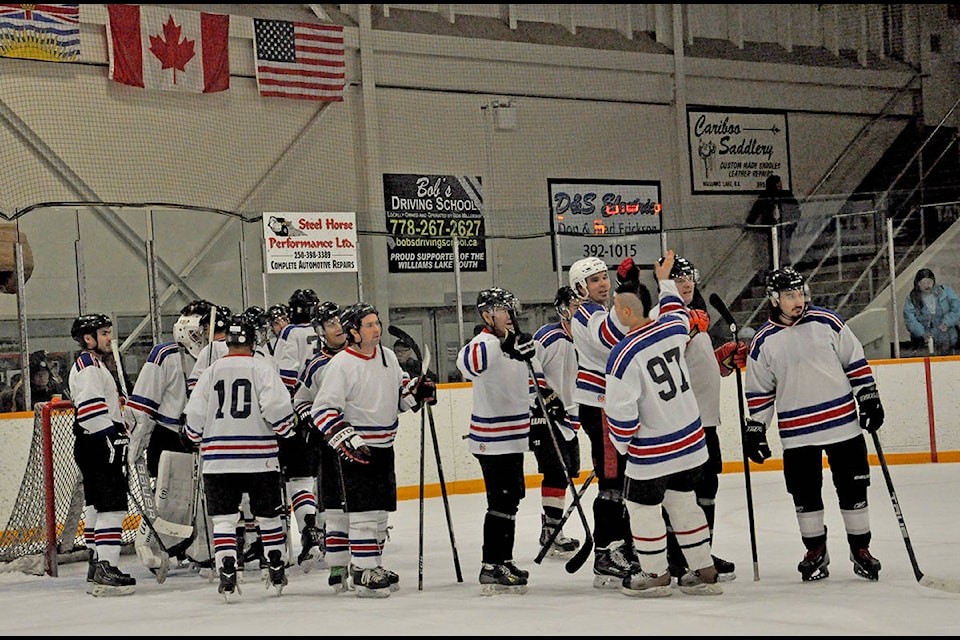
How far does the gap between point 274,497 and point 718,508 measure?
3.30 meters

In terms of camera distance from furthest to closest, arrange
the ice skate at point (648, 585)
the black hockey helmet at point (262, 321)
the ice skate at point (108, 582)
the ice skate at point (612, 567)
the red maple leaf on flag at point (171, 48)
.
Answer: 1. the red maple leaf on flag at point (171, 48)
2. the black hockey helmet at point (262, 321)
3. the ice skate at point (108, 582)
4. the ice skate at point (612, 567)
5. the ice skate at point (648, 585)

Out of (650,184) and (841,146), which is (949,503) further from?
(841,146)

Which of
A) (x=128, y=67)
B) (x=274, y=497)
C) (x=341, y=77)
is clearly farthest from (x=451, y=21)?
(x=274, y=497)

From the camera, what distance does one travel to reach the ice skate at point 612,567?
16.0 ft

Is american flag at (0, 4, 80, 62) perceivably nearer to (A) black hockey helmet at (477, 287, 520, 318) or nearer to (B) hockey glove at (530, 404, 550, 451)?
(B) hockey glove at (530, 404, 550, 451)

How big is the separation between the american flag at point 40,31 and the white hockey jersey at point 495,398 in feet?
23.7

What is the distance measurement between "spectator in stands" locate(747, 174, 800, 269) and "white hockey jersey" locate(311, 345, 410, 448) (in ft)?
17.0

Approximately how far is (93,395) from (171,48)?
6.76 m

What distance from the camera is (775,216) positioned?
13.1 meters

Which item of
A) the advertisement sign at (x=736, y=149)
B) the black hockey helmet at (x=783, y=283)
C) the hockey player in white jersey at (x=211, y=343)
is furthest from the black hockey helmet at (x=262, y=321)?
the advertisement sign at (x=736, y=149)

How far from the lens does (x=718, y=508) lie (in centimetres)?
751

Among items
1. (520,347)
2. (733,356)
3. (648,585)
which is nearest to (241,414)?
(520,347)

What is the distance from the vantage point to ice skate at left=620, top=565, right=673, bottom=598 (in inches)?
180

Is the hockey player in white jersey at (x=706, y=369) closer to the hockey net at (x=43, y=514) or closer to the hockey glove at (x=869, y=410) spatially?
the hockey glove at (x=869, y=410)
